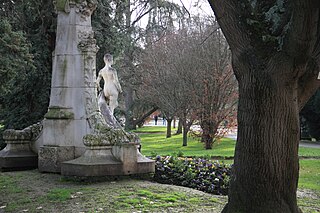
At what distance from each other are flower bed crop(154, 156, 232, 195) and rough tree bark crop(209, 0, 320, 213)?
14.1 feet

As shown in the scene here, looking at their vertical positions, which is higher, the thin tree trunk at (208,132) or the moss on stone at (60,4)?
the moss on stone at (60,4)

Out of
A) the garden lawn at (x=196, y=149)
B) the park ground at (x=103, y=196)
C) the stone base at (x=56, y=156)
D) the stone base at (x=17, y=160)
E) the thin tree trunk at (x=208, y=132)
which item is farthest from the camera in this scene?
the thin tree trunk at (x=208, y=132)

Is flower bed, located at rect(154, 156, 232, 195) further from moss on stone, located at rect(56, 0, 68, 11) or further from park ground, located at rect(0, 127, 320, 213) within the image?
moss on stone, located at rect(56, 0, 68, 11)

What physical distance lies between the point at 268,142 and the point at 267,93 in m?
0.60

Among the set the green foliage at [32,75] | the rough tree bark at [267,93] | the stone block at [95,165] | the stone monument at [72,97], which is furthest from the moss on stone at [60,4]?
the rough tree bark at [267,93]

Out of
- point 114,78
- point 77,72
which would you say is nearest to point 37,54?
point 114,78

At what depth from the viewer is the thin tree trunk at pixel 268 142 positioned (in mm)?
5965

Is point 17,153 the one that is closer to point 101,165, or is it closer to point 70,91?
point 70,91

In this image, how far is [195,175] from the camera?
37.7 feet

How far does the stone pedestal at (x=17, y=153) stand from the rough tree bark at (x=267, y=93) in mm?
7946

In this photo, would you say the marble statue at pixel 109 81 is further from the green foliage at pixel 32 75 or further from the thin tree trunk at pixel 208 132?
the thin tree trunk at pixel 208 132

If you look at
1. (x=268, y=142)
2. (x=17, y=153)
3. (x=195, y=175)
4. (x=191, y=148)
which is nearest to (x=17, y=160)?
(x=17, y=153)

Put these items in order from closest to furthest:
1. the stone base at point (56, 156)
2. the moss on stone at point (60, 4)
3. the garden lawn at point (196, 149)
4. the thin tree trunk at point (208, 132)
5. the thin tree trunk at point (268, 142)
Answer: the thin tree trunk at point (268, 142) < the stone base at point (56, 156) < the moss on stone at point (60, 4) < the garden lawn at point (196, 149) < the thin tree trunk at point (208, 132)

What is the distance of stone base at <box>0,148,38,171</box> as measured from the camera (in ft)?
41.7
